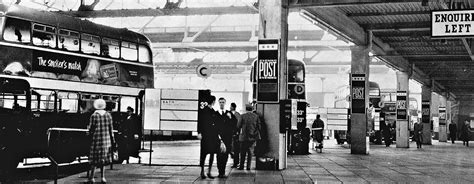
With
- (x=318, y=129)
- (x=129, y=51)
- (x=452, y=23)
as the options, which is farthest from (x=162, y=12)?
(x=452, y=23)

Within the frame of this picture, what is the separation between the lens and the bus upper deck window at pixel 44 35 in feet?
46.2

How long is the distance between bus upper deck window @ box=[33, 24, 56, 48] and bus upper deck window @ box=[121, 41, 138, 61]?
2752mm

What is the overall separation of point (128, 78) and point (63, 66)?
2658 millimetres

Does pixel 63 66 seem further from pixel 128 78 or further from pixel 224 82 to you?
pixel 224 82

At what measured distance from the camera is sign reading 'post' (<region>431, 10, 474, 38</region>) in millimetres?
12898

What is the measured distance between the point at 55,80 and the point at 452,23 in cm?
962

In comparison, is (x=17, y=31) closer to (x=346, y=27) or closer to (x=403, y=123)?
(x=346, y=27)

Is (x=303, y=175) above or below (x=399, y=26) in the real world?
below

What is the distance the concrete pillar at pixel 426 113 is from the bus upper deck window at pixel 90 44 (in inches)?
1101

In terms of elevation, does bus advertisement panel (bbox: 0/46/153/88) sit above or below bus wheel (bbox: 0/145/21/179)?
above

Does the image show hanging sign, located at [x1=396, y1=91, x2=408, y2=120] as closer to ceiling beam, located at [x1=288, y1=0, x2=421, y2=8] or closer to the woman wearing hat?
ceiling beam, located at [x1=288, y1=0, x2=421, y2=8]

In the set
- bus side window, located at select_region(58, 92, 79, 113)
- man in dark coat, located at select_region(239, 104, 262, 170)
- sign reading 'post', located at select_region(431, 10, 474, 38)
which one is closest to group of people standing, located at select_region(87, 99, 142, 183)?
man in dark coat, located at select_region(239, 104, 262, 170)

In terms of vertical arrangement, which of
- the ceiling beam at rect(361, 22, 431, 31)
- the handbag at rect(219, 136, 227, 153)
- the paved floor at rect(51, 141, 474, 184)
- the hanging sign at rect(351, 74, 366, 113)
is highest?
the ceiling beam at rect(361, 22, 431, 31)

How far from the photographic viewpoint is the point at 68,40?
15.0m
